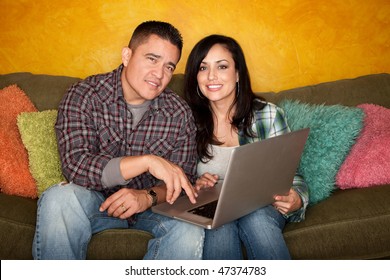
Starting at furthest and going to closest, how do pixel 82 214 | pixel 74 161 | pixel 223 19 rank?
1. pixel 223 19
2. pixel 74 161
3. pixel 82 214

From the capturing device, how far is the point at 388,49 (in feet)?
9.39

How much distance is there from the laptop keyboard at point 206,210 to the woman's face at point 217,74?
0.48 meters

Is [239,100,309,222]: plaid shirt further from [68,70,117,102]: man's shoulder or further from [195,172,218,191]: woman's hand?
[68,70,117,102]: man's shoulder

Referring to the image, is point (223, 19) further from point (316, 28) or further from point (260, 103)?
point (260, 103)

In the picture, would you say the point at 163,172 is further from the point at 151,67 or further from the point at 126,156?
the point at 151,67

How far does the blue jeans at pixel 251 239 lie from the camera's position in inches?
66.3

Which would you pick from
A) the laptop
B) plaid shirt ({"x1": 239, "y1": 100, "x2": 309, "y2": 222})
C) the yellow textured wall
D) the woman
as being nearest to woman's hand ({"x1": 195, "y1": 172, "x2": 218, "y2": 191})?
the woman

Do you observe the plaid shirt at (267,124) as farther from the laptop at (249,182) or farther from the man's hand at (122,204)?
the man's hand at (122,204)

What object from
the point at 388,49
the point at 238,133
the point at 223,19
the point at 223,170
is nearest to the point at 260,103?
the point at 238,133

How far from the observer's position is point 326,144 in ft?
6.98

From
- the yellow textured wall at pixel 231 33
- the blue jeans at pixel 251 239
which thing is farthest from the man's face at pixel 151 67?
the yellow textured wall at pixel 231 33

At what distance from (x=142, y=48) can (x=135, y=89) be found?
6.3 inches

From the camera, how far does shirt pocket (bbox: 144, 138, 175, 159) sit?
1.97m

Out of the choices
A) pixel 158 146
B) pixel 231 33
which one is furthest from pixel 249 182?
pixel 231 33
